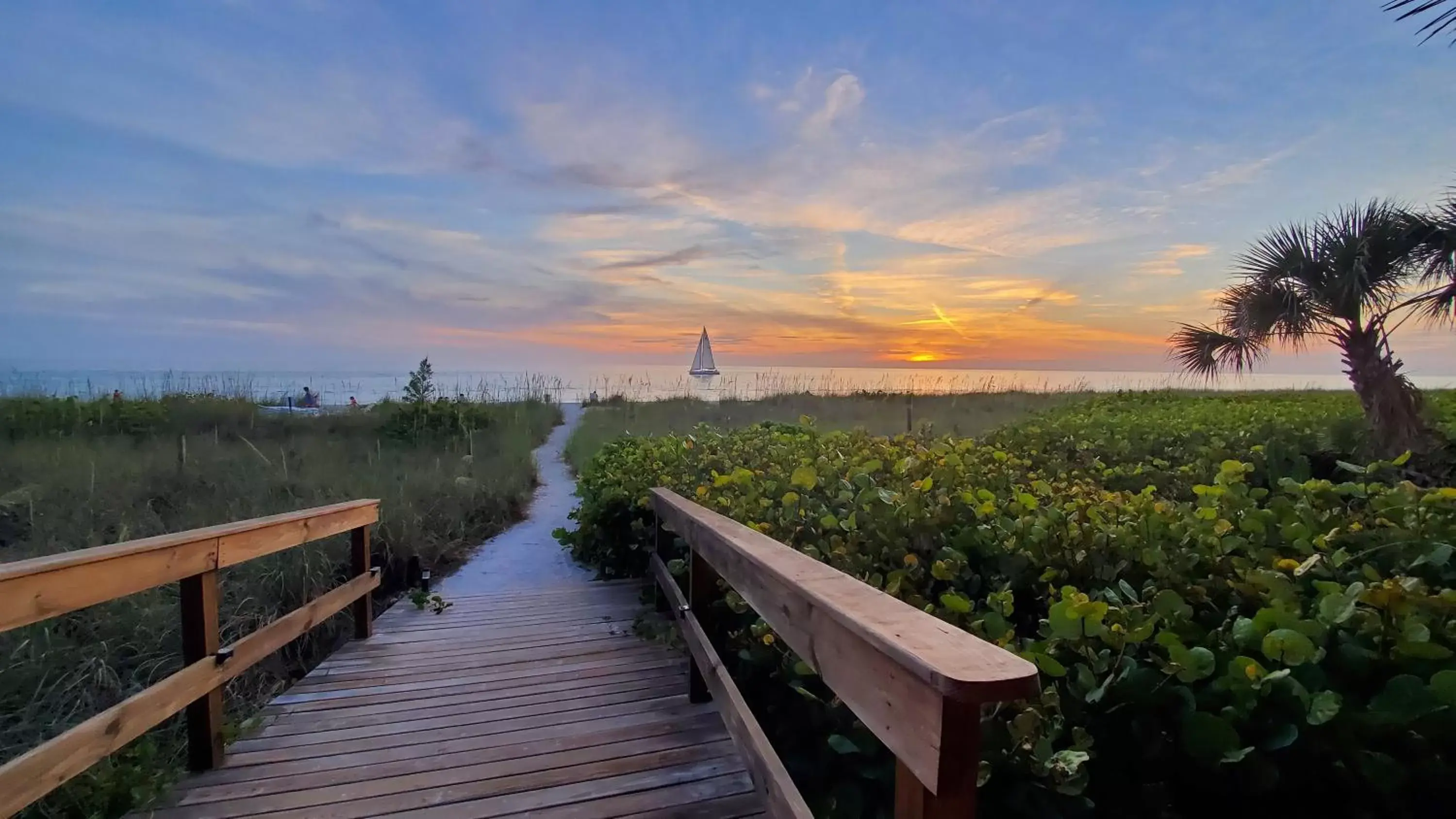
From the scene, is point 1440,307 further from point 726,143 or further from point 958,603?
point 958,603

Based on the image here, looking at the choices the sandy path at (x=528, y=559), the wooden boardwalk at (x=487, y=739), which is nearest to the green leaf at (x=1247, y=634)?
the wooden boardwalk at (x=487, y=739)

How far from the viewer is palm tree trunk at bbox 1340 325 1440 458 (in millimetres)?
6609

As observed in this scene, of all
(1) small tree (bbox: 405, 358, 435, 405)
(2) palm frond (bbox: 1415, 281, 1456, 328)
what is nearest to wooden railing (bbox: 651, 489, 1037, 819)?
(2) palm frond (bbox: 1415, 281, 1456, 328)

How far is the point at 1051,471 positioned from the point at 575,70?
6350mm

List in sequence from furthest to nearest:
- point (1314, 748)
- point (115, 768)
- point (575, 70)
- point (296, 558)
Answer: point (575, 70) < point (296, 558) < point (115, 768) < point (1314, 748)

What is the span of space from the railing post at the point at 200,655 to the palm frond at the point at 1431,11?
5605 mm

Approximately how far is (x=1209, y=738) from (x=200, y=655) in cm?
288

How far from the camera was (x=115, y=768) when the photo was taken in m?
2.22

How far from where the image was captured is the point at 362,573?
359 centimetres

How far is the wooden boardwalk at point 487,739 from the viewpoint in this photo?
2057 millimetres

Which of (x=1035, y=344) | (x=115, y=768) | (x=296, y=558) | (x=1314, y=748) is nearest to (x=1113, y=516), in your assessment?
(x=1314, y=748)

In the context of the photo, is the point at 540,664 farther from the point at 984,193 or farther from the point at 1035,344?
the point at 1035,344

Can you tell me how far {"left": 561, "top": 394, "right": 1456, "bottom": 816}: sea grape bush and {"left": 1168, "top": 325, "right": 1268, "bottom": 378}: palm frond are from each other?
6400mm

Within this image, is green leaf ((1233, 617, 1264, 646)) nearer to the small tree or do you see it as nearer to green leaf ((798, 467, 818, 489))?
green leaf ((798, 467, 818, 489))
